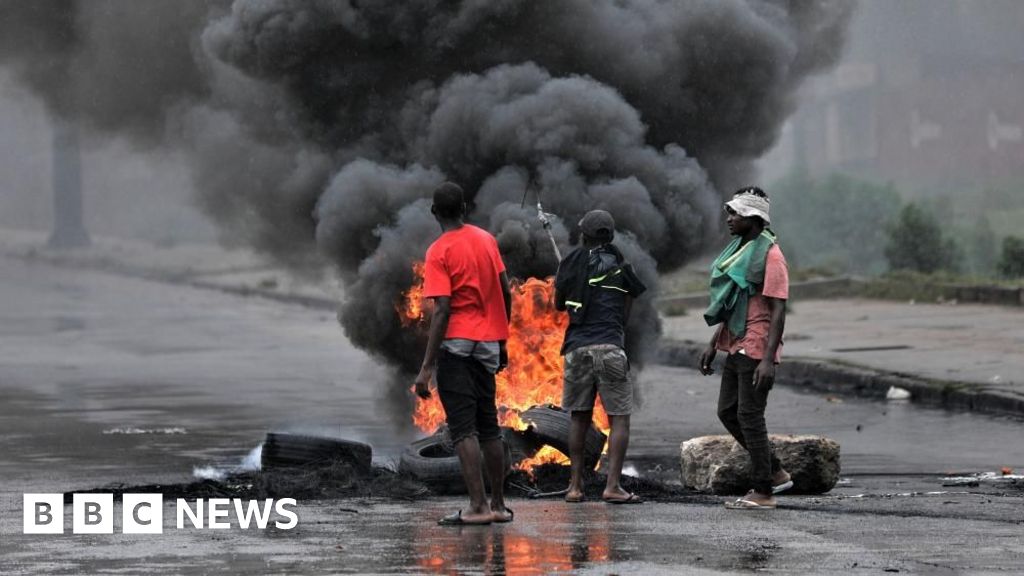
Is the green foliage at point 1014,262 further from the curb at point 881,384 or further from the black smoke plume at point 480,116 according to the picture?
the black smoke plume at point 480,116

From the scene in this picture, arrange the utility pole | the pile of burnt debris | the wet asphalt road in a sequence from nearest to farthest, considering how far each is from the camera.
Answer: the wet asphalt road < the pile of burnt debris < the utility pole

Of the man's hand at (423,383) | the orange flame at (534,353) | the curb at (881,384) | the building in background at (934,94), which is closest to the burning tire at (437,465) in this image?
the orange flame at (534,353)

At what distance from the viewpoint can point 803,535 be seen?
7762 mm

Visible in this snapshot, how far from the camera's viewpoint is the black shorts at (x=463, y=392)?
827 cm

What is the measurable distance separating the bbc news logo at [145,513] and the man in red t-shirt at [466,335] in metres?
0.87

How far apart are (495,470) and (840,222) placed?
29458 mm

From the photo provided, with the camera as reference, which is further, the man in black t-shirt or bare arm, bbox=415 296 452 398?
the man in black t-shirt

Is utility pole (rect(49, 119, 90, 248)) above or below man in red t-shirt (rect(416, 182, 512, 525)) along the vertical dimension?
above

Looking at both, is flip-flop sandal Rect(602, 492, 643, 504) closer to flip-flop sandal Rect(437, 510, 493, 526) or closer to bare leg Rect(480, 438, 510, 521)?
bare leg Rect(480, 438, 510, 521)

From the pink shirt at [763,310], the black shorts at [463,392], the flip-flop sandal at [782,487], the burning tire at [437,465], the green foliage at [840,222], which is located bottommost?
the flip-flop sandal at [782,487]

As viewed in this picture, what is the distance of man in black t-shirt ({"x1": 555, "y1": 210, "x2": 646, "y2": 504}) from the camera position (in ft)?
29.8

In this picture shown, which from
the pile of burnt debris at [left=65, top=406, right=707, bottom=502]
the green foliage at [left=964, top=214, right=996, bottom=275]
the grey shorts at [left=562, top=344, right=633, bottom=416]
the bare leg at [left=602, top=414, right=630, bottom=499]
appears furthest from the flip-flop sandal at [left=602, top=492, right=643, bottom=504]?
the green foliage at [left=964, top=214, right=996, bottom=275]

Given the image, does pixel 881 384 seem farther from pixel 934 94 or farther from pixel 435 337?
pixel 934 94

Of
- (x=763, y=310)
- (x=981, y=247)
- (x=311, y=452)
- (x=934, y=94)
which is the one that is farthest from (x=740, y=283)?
(x=934, y=94)
